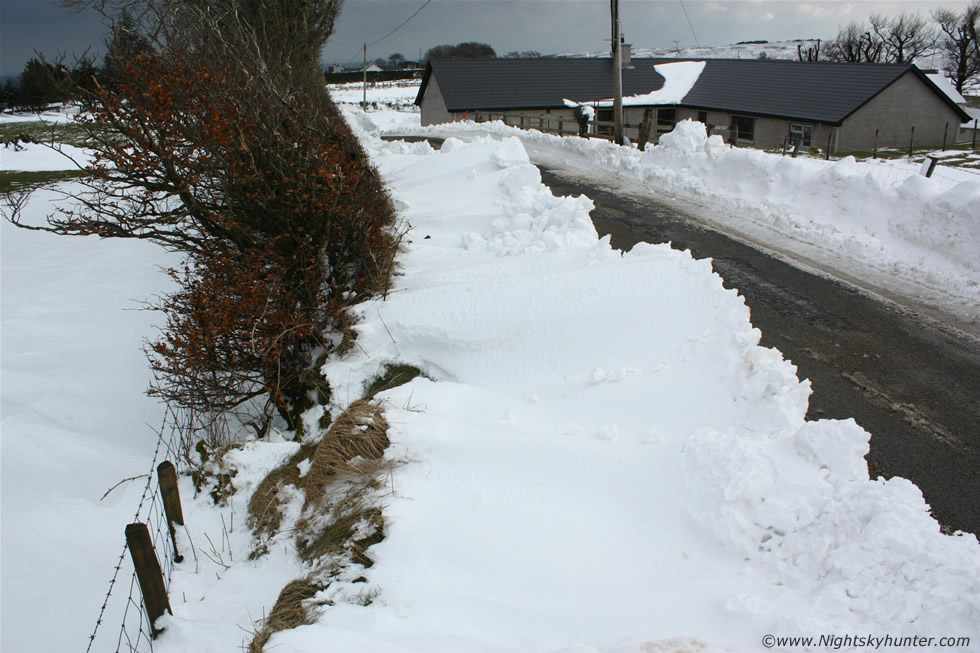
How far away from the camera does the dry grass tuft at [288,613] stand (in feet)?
12.5

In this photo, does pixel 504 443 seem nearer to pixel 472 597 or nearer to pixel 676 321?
pixel 472 597

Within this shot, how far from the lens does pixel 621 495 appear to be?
450 cm

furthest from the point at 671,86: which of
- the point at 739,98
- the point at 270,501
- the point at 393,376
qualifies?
the point at 270,501

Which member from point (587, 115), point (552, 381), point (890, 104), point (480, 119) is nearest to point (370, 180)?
point (552, 381)

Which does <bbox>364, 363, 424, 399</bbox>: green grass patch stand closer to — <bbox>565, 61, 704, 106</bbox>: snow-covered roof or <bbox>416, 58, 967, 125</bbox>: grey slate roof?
<bbox>416, 58, 967, 125</bbox>: grey slate roof

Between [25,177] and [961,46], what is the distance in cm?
7404

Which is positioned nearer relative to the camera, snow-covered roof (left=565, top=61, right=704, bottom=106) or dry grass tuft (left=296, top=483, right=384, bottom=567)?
dry grass tuft (left=296, top=483, right=384, bottom=567)

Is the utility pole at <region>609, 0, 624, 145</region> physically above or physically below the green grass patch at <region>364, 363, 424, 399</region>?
above

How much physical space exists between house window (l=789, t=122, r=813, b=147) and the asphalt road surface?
2493 centimetres

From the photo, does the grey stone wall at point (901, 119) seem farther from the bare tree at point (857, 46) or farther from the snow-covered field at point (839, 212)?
the bare tree at point (857, 46)

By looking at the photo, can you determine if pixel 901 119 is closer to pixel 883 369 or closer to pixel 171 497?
pixel 883 369

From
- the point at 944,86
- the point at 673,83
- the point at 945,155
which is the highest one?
the point at 673,83

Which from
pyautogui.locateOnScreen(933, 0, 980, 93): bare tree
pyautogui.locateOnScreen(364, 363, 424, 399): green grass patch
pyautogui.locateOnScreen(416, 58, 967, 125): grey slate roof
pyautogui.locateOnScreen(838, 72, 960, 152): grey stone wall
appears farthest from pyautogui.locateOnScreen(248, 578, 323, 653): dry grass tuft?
pyautogui.locateOnScreen(933, 0, 980, 93): bare tree

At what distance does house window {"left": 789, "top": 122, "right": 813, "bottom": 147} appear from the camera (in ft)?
102
